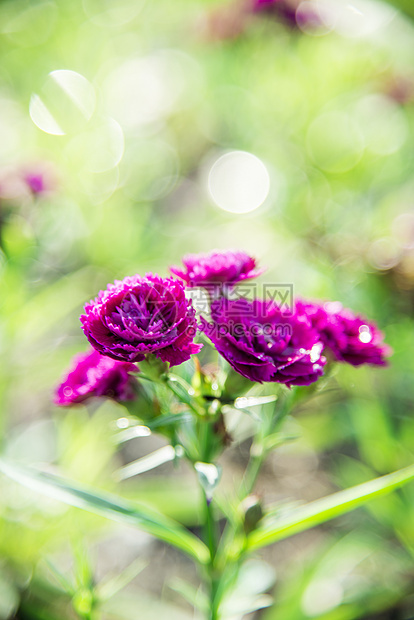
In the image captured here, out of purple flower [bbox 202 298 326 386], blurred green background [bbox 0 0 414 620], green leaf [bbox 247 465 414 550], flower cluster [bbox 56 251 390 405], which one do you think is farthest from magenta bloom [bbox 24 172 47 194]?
green leaf [bbox 247 465 414 550]

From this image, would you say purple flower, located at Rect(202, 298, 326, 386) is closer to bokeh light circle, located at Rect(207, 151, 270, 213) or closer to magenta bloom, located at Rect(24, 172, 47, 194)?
magenta bloom, located at Rect(24, 172, 47, 194)

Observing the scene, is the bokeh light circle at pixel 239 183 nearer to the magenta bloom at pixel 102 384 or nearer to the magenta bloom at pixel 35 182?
the magenta bloom at pixel 35 182

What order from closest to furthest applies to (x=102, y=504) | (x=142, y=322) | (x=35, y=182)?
(x=142, y=322) < (x=102, y=504) < (x=35, y=182)

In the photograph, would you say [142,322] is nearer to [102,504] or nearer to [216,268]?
[216,268]

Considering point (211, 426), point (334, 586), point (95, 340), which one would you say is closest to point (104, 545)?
point (334, 586)

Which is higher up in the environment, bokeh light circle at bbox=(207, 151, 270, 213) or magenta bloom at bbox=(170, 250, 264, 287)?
magenta bloom at bbox=(170, 250, 264, 287)

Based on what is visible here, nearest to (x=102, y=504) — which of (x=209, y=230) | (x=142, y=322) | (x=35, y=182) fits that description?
(x=142, y=322)
